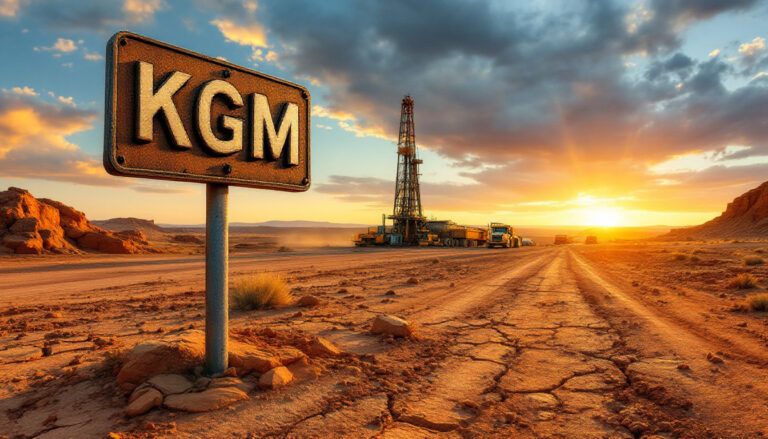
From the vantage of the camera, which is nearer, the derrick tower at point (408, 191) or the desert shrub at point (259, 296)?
the desert shrub at point (259, 296)

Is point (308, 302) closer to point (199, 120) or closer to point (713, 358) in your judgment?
point (199, 120)

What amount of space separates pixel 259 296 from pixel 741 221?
297ft

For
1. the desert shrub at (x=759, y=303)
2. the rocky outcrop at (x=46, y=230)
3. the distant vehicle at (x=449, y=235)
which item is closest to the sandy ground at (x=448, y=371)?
the desert shrub at (x=759, y=303)

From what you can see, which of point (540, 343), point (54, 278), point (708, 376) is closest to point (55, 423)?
point (540, 343)

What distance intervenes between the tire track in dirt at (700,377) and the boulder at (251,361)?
11.2 feet

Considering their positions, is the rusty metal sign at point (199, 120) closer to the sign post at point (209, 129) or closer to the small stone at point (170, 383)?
the sign post at point (209, 129)

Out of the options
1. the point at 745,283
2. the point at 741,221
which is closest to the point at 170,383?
the point at 745,283

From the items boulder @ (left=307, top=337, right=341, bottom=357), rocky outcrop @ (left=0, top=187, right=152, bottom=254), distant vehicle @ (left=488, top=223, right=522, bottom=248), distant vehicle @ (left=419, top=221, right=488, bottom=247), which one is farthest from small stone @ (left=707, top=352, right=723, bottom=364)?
distant vehicle @ (left=419, top=221, right=488, bottom=247)

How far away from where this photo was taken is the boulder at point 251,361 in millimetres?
3315

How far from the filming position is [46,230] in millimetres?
22141

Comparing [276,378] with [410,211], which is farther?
[410,211]

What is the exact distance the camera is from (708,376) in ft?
12.0

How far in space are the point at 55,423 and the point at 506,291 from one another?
29.2ft

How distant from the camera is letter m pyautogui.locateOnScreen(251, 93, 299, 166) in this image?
2.99 m
